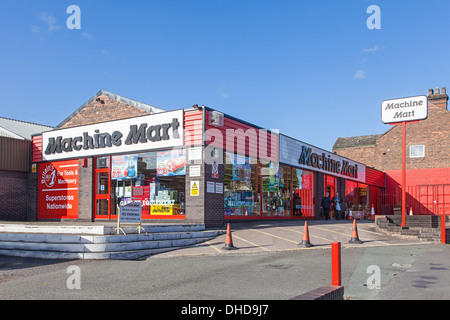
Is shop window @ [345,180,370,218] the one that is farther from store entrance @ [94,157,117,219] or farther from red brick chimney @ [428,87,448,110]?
store entrance @ [94,157,117,219]

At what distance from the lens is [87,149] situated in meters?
20.3

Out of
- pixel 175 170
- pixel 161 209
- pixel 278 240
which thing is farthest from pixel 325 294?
pixel 161 209

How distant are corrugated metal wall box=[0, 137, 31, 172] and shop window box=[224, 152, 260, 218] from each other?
38.6 ft

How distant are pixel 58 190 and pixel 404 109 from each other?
16.7 meters

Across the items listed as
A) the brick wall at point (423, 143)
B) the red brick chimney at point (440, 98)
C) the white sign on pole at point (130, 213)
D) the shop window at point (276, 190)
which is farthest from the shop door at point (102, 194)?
the red brick chimney at point (440, 98)

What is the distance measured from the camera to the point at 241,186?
18953 mm

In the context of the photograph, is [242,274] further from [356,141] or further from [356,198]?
[356,141]

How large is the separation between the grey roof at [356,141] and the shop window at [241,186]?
26988 millimetres

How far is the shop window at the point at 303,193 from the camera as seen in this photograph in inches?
934

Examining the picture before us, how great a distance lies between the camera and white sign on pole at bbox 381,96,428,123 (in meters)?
16.4

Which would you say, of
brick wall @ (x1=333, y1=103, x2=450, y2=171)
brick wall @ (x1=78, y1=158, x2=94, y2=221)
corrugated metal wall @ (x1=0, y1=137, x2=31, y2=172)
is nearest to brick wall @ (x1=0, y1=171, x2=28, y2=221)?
corrugated metal wall @ (x1=0, y1=137, x2=31, y2=172)

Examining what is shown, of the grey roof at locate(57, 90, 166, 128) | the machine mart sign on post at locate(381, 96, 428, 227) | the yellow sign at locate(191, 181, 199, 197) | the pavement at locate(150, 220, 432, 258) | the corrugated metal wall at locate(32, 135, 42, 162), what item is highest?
the grey roof at locate(57, 90, 166, 128)

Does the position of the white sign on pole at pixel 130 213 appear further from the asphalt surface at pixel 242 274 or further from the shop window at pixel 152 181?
the shop window at pixel 152 181
